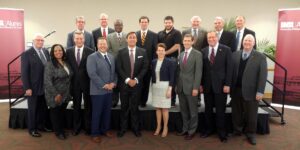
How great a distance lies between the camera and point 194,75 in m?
3.84

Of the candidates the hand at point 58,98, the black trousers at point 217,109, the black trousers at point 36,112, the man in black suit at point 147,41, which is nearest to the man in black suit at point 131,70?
the man in black suit at point 147,41

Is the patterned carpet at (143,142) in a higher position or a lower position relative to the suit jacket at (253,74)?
lower

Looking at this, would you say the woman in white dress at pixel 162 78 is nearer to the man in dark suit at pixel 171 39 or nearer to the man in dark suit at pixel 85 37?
the man in dark suit at pixel 171 39

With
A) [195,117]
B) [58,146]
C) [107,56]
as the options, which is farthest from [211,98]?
[58,146]

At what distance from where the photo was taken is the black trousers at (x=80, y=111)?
3.93 m

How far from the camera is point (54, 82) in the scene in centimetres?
375

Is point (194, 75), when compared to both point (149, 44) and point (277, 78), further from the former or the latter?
point (277, 78)

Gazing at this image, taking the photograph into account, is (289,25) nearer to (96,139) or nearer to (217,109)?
(217,109)

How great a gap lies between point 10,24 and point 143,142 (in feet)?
13.9

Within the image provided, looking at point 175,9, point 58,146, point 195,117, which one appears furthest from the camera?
point 175,9

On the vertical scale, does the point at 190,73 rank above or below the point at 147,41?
below

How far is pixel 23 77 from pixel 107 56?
48.5 inches

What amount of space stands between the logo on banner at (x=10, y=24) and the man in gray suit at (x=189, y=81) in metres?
4.16

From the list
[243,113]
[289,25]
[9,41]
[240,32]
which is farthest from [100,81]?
[289,25]
